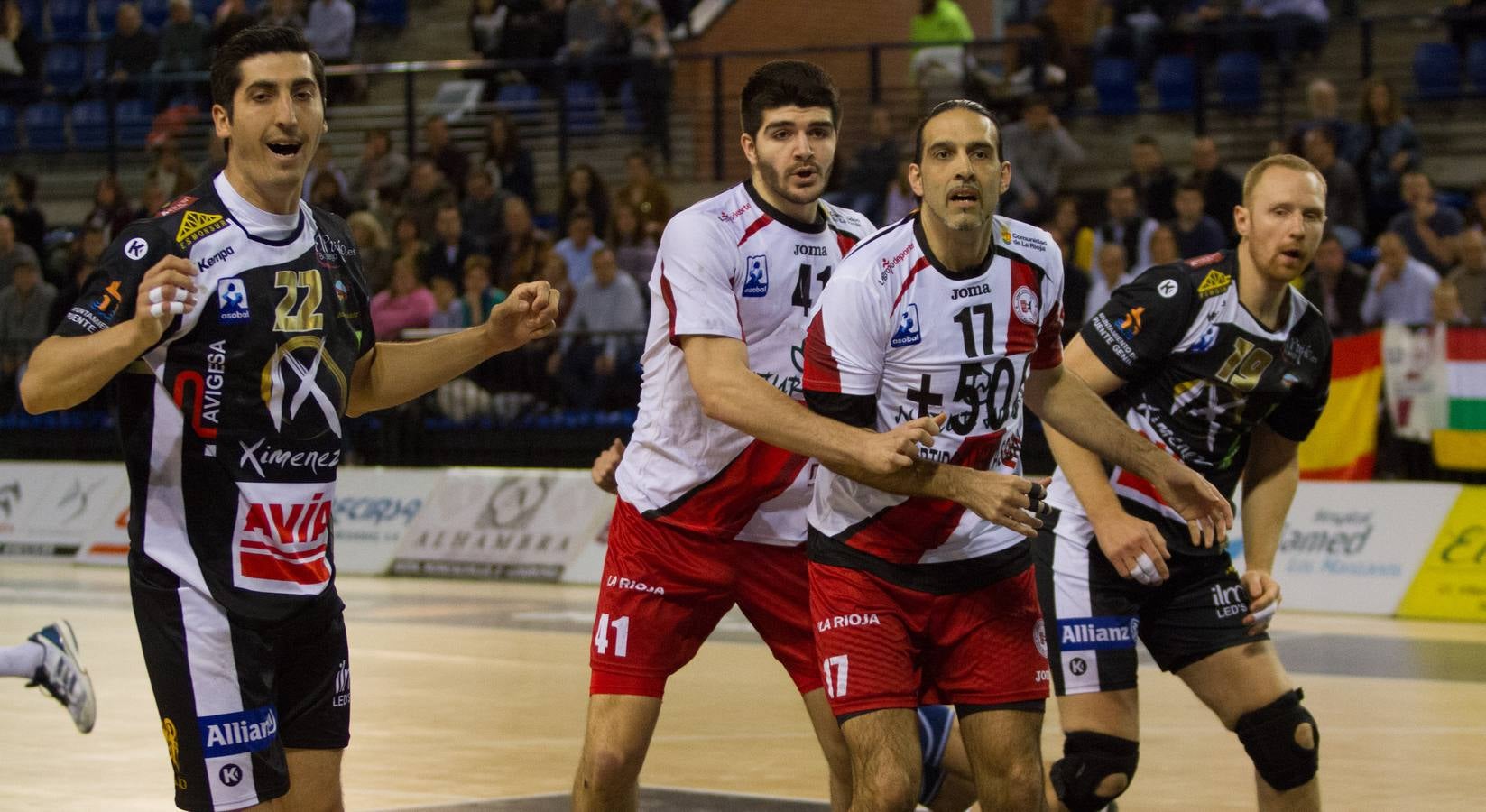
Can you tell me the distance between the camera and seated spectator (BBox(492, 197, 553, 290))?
704 inches

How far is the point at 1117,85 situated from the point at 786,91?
1430cm

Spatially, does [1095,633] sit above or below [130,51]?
below

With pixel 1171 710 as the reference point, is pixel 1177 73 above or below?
above

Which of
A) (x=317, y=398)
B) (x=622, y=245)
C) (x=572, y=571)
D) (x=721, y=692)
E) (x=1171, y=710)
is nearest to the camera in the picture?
(x=317, y=398)

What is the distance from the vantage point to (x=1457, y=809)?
779 centimetres

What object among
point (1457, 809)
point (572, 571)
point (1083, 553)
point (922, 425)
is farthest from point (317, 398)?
point (572, 571)

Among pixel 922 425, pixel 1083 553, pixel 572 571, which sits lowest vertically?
pixel 572 571

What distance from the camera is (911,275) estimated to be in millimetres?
5492

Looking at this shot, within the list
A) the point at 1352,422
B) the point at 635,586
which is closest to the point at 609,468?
the point at 635,586

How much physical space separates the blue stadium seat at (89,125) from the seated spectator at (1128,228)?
13.4 meters

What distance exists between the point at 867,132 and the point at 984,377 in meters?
14.9

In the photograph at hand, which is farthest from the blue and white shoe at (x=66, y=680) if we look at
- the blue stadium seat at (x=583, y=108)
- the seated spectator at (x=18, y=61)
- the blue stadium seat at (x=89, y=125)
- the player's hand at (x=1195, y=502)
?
the seated spectator at (x=18, y=61)

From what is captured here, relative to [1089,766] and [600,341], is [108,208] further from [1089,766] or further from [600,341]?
[1089,766]

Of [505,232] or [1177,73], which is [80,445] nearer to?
[505,232]
